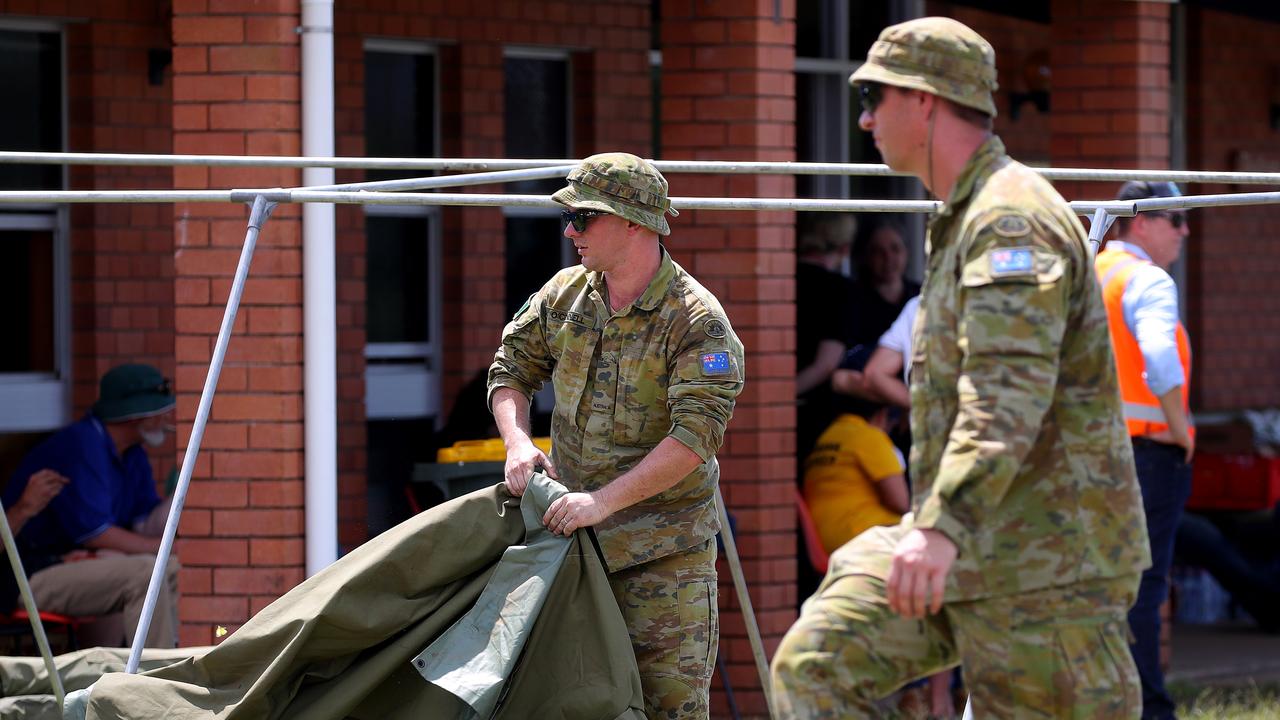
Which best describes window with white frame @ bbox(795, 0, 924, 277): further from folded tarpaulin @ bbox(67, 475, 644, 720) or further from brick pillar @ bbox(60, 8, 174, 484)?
folded tarpaulin @ bbox(67, 475, 644, 720)

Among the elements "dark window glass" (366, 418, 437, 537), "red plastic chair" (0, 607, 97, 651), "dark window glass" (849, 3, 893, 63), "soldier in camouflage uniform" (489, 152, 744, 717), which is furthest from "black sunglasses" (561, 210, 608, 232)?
"dark window glass" (849, 3, 893, 63)

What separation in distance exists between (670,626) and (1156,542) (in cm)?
246

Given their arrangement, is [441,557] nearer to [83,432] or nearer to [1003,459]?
[1003,459]

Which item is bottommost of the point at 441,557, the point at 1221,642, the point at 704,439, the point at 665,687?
the point at 1221,642

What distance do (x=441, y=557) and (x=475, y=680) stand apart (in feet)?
1.05

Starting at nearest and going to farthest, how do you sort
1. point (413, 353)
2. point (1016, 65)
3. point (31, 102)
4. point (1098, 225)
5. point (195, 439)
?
point (195, 439)
point (1098, 225)
point (31, 102)
point (413, 353)
point (1016, 65)

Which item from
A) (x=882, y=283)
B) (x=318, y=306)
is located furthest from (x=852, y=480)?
(x=318, y=306)

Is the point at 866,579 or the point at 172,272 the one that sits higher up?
the point at 172,272

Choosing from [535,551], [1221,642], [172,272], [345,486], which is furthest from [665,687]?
[1221,642]

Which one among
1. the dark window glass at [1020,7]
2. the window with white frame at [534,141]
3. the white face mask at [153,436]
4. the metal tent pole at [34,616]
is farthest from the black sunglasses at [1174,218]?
the metal tent pole at [34,616]

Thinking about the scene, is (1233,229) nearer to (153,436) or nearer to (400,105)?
(400,105)

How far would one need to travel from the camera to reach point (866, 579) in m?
3.40

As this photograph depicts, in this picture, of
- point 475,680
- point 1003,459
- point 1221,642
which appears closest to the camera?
point 1003,459

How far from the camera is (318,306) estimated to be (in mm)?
5664
